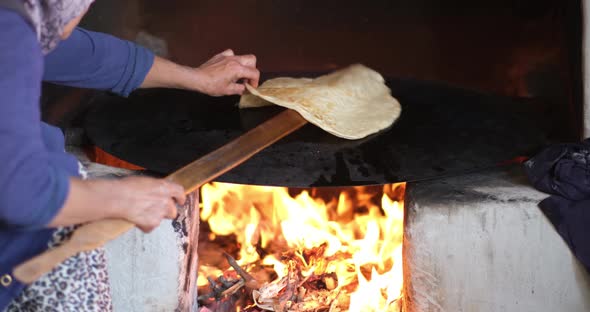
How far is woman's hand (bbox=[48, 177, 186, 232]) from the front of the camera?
3.52 feet

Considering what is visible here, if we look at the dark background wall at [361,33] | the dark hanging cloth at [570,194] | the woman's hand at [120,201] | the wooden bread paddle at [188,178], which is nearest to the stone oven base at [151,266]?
the wooden bread paddle at [188,178]

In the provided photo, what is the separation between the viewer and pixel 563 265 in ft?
6.08

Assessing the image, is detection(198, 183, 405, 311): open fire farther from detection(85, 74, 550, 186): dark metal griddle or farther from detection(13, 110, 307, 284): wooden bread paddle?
detection(13, 110, 307, 284): wooden bread paddle

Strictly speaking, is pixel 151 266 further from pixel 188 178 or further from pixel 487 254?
pixel 487 254

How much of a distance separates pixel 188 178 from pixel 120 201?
0.28m

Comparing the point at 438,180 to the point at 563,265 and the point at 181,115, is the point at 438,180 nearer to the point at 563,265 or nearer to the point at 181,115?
the point at 563,265

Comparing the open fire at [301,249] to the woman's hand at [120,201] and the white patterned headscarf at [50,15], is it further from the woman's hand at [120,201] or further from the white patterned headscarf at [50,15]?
the white patterned headscarf at [50,15]

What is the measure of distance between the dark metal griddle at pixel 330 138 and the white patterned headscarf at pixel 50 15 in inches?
29.7

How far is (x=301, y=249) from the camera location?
2381 mm

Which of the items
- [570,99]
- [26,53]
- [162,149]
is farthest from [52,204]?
[570,99]

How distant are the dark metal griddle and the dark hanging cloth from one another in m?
0.16

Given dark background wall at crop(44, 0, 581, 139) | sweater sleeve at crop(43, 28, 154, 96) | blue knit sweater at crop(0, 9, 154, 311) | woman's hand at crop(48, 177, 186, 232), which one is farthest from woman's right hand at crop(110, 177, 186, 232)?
dark background wall at crop(44, 0, 581, 139)

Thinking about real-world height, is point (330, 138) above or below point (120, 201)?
above

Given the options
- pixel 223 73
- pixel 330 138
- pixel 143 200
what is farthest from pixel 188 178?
pixel 330 138
